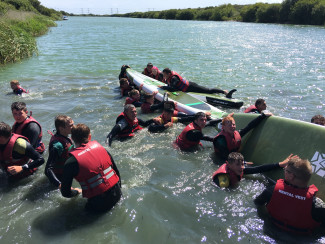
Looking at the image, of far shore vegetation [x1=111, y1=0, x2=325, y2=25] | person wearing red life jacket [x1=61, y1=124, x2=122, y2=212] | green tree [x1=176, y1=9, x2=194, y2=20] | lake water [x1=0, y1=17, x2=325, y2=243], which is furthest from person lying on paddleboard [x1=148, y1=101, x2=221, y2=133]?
green tree [x1=176, y1=9, x2=194, y2=20]

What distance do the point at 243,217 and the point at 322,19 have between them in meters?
46.3

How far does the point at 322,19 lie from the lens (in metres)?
40.2

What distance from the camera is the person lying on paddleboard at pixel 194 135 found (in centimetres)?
511

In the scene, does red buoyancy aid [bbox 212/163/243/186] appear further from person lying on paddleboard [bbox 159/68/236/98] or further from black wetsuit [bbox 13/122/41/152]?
person lying on paddleboard [bbox 159/68/236/98]

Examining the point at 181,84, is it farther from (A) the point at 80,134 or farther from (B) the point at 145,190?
(A) the point at 80,134

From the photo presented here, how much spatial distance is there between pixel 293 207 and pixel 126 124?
3694mm

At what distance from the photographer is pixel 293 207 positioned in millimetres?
3053

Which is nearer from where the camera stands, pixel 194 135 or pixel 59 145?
pixel 59 145

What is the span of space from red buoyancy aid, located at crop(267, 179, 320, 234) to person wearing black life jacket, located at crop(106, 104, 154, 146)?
10.7 feet

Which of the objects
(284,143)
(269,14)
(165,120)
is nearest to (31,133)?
(165,120)

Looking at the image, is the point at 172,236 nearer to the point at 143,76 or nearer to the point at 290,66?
the point at 143,76

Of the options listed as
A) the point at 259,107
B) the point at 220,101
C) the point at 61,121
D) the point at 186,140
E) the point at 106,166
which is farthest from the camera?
the point at 220,101

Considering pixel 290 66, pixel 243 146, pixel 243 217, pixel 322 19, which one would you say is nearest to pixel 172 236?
pixel 243 217

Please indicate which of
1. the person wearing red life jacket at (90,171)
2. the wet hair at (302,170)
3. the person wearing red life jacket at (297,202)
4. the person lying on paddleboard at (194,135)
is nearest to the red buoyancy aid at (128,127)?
the person lying on paddleboard at (194,135)
